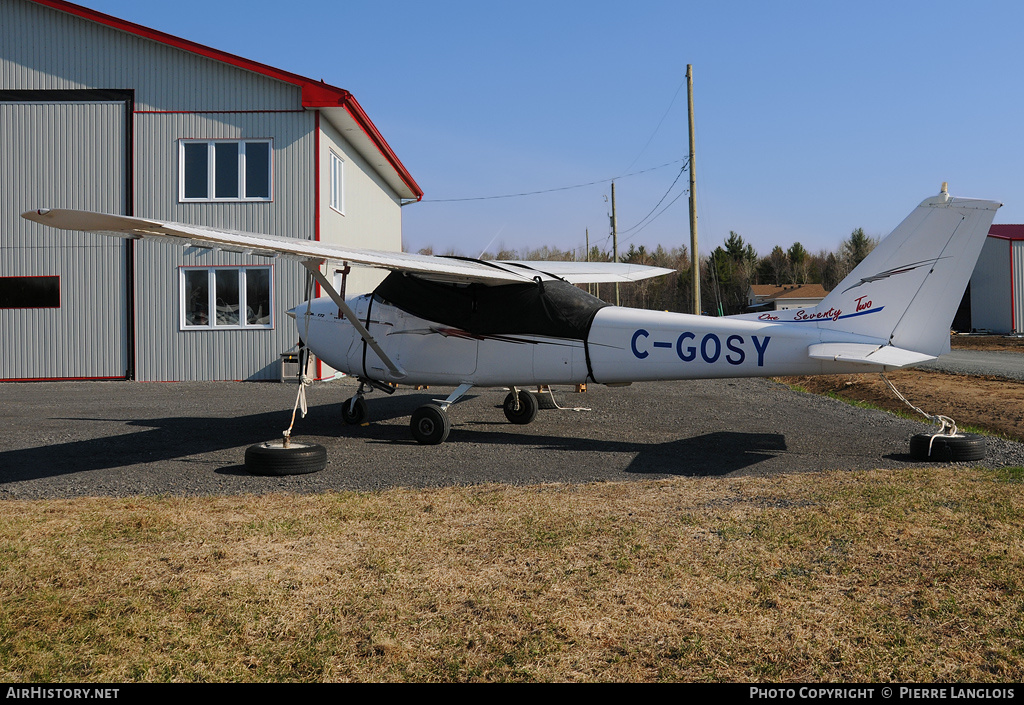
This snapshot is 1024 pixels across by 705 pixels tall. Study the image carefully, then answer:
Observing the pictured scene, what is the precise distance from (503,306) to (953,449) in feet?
16.7

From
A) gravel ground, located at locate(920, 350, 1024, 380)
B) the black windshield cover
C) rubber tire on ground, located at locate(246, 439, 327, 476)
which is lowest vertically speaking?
rubber tire on ground, located at locate(246, 439, 327, 476)

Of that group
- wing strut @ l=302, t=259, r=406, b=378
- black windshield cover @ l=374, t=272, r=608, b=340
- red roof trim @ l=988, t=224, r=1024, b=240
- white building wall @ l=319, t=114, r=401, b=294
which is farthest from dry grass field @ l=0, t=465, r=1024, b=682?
red roof trim @ l=988, t=224, r=1024, b=240

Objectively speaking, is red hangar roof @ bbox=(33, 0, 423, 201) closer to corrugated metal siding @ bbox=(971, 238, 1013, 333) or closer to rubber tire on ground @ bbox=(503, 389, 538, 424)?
rubber tire on ground @ bbox=(503, 389, 538, 424)

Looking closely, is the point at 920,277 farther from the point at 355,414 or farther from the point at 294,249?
the point at 355,414

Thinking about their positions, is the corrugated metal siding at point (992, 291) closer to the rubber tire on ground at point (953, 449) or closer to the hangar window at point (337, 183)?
the hangar window at point (337, 183)

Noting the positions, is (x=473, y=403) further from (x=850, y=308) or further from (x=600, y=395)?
(x=850, y=308)

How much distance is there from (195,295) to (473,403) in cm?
839

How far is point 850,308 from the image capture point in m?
7.63

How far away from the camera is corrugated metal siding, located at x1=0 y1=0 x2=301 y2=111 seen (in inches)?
679

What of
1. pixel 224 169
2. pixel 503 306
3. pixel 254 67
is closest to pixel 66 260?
pixel 224 169

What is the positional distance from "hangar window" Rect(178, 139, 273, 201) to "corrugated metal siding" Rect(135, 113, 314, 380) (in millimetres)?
176

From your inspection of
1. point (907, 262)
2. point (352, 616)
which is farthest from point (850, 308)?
point (352, 616)

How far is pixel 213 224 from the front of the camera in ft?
56.7

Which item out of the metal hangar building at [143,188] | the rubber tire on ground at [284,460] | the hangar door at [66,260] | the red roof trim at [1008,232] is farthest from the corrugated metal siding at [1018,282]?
the rubber tire on ground at [284,460]
